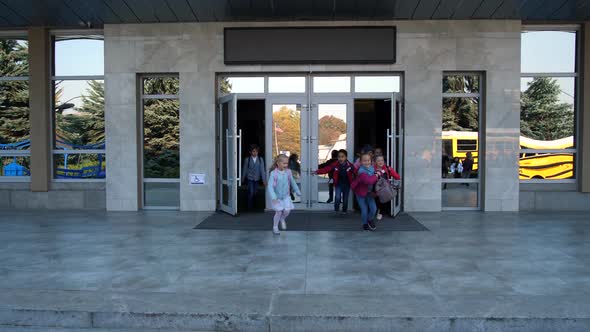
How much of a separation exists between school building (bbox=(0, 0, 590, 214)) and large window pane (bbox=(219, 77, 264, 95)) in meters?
0.04

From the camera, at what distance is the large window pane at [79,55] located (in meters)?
12.5

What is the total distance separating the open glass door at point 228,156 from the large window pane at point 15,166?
5.08 meters

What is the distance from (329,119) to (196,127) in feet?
10.5

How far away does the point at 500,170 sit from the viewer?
38.5 feet

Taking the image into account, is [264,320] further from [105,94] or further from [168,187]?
[105,94]

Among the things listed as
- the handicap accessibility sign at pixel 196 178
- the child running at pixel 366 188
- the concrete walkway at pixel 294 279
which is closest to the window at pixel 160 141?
the handicap accessibility sign at pixel 196 178

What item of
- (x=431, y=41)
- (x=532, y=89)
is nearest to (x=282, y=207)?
(x=431, y=41)

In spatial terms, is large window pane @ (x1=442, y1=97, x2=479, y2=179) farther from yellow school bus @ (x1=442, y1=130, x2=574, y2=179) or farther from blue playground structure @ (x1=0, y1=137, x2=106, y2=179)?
blue playground structure @ (x1=0, y1=137, x2=106, y2=179)

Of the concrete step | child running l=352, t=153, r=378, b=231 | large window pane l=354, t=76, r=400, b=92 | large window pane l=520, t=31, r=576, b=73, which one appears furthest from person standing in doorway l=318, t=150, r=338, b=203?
the concrete step

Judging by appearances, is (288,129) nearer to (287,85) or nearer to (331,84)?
(287,85)

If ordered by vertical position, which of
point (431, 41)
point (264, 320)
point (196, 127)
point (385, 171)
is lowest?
→ point (264, 320)

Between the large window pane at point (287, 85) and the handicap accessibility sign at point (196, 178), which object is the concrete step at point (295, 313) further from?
the large window pane at point (287, 85)

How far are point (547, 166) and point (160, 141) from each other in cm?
951

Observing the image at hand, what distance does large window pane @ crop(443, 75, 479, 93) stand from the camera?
1204 cm
